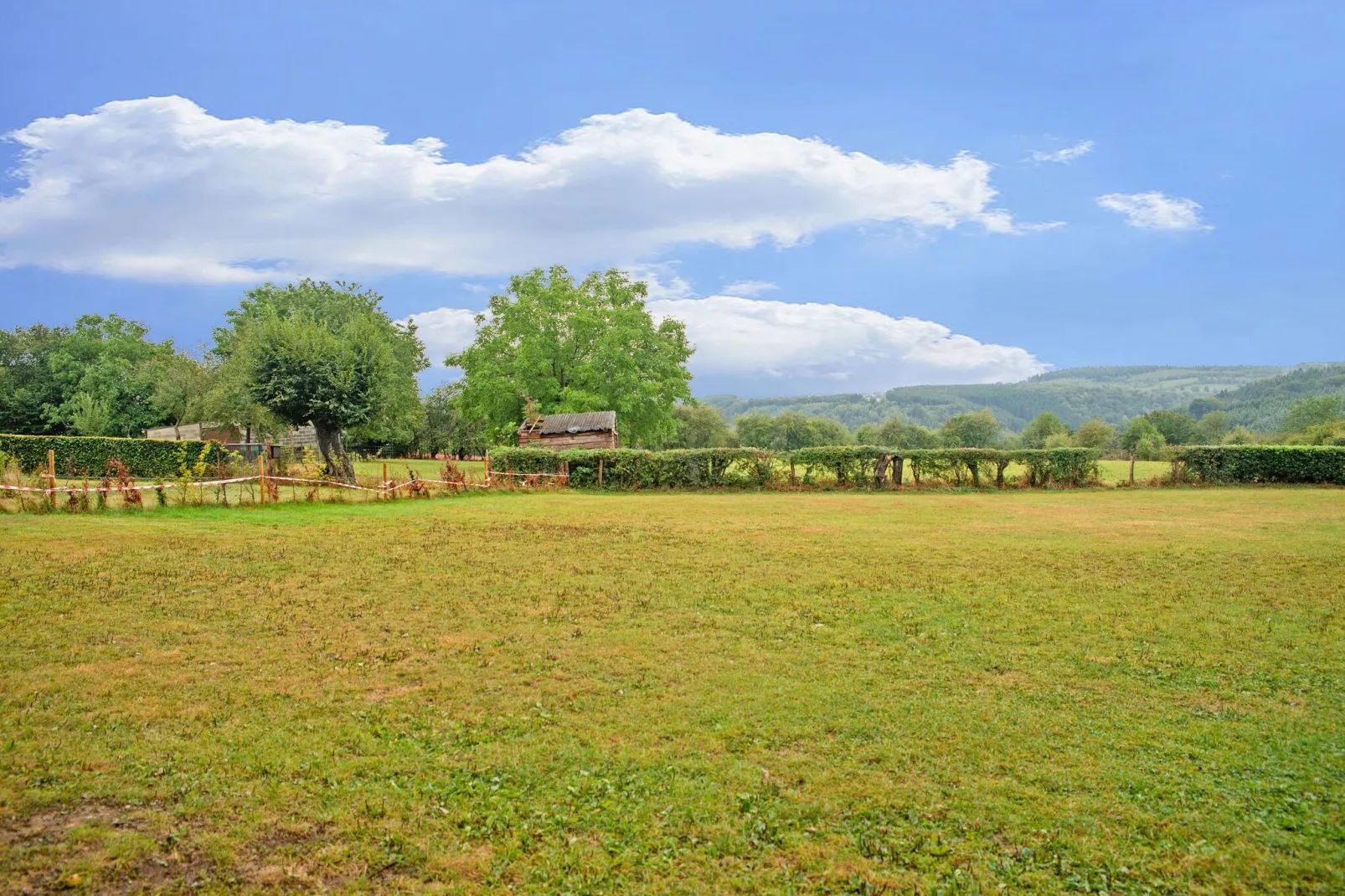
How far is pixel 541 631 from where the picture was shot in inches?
315

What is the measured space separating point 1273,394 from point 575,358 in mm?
180996

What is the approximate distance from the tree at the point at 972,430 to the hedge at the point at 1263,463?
225 ft

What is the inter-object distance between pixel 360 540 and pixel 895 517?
38.8ft

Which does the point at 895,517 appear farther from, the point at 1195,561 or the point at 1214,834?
the point at 1214,834

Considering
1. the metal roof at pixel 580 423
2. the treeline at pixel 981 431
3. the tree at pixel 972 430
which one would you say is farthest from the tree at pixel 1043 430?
the metal roof at pixel 580 423

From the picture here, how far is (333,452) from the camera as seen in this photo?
31.3 meters

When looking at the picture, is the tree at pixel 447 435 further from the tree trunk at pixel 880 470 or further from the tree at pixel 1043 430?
the tree at pixel 1043 430

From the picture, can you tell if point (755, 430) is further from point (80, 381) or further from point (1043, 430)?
point (80, 381)

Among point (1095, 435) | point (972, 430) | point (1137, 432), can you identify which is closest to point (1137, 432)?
point (1137, 432)

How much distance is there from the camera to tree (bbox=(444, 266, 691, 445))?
46469 millimetres

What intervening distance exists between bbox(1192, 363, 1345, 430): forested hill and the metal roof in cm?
15291

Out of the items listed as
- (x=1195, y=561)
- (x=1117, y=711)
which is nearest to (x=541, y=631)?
(x=1117, y=711)

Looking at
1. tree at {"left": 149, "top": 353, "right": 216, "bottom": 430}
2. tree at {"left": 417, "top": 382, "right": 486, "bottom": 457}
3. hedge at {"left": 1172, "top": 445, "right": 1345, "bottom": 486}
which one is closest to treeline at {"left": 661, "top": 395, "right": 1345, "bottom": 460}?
tree at {"left": 417, "top": 382, "right": 486, "bottom": 457}

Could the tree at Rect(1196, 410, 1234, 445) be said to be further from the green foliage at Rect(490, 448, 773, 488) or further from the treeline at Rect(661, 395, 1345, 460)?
the green foliage at Rect(490, 448, 773, 488)
